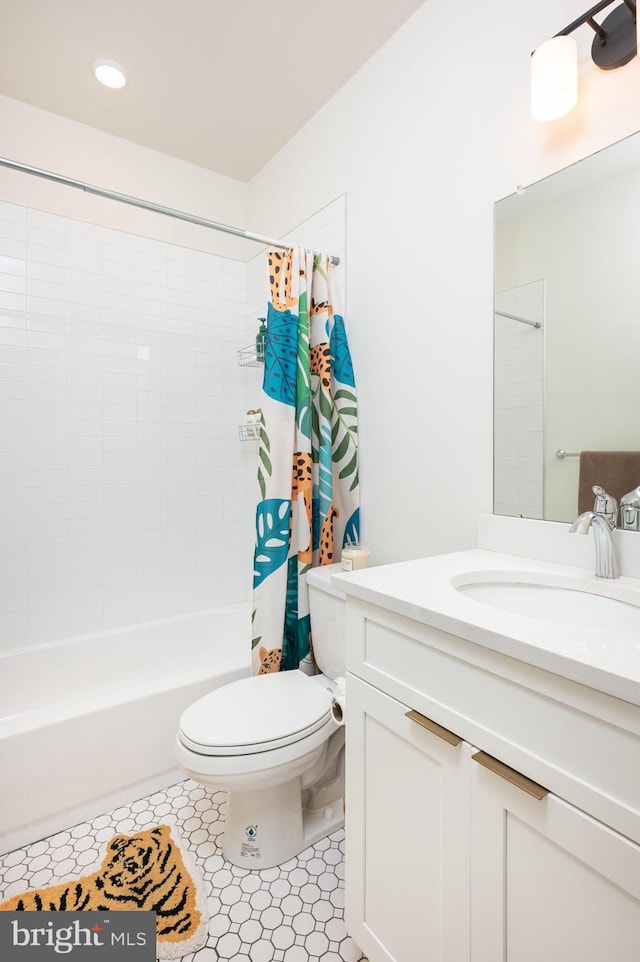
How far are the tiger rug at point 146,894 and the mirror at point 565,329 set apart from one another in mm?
1306

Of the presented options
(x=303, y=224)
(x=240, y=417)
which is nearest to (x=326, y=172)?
(x=303, y=224)

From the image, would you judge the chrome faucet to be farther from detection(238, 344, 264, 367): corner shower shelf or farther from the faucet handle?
detection(238, 344, 264, 367): corner shower shelf

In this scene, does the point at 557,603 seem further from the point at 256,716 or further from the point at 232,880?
the point at 232,880

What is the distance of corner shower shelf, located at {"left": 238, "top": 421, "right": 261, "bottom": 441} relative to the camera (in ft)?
7.75

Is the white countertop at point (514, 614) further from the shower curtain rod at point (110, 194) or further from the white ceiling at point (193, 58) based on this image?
the white ceiling at point (193, 58)

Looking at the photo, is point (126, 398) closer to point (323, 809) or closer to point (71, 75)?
point (71, 75)

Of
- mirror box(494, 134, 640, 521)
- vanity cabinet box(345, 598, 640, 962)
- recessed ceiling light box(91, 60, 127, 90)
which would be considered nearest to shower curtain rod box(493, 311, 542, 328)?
mirror box(494, 134, 640, 521)

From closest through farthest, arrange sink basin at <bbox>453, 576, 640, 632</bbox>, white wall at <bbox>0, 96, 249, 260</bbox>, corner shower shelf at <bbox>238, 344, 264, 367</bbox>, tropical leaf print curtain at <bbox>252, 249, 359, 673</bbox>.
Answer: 1. sink basin at <bbox>453, 576, 640, 632</bbox>
2. tropical leaf print curtain at <bbox>252, 249, 359, 673</bbox>
3. white wall at <bbox>0, 96, 249, 260</bbox>
4. corner shower shelf at <bbox>238, 344, 264, 367</bbox>

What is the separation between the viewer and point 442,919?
808mm

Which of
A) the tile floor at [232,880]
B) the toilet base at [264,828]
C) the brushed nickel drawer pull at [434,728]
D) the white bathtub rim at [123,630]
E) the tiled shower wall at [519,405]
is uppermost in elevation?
the tiled shower wall at [519,405]

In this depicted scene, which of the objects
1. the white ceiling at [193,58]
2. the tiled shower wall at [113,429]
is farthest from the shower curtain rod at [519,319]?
the tiled shower wall at [113,429]

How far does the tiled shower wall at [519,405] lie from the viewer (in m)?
1.21

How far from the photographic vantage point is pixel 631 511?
1.02 m

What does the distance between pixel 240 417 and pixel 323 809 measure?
1.79 metres
